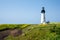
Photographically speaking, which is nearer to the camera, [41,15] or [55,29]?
[55,29]

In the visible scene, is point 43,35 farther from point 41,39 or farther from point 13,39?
point 13,39

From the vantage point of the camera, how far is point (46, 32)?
22734 millimetres

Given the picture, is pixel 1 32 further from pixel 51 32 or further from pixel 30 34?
pixel 51 32

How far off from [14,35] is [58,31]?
5442 mm

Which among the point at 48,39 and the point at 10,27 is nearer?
the point at 48,39

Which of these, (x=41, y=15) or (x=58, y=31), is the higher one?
(x=41, y=15)

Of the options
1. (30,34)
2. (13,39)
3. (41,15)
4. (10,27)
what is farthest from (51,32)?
(41,15)

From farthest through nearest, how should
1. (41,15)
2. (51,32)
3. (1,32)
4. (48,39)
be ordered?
(41,15), (1,32), (51,32), (48,39)

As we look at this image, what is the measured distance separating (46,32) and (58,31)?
1.40 metres

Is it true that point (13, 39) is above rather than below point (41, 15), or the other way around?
below

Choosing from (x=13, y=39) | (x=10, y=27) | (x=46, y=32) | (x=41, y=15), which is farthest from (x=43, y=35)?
(x=41, y=15)

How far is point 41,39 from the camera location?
70.0 feet

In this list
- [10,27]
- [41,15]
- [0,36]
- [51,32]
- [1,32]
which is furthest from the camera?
[41,15]

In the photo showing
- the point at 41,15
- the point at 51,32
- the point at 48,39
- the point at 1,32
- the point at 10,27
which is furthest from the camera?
the point at 41,15
